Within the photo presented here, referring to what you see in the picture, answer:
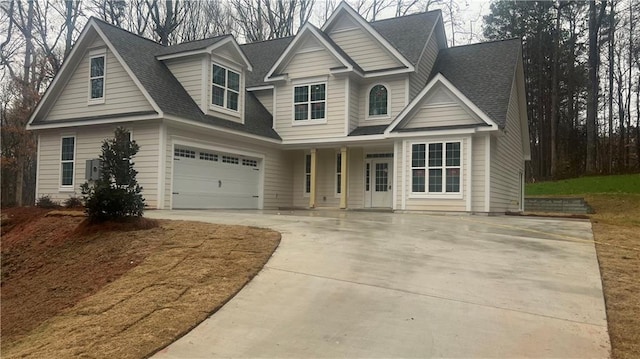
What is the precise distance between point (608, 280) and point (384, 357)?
4.02 metres

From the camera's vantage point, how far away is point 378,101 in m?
20.5

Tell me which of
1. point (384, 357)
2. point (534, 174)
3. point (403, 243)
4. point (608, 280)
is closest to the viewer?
point (384, 357)

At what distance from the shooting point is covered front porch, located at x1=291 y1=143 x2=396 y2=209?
2028cm

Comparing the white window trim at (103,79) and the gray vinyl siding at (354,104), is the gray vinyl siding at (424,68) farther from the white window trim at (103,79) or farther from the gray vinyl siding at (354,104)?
the white window trim at (103,79)

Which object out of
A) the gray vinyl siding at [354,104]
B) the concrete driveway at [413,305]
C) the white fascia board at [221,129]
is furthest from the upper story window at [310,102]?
the concrete driveway at [413,305]

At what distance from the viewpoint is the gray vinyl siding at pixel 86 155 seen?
→ 52.4 feet

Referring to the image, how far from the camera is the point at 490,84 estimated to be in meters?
19.1

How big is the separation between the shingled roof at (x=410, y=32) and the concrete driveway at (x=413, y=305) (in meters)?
12.3

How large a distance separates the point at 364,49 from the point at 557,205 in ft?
39.0

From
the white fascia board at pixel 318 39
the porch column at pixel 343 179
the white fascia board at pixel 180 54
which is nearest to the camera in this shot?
the white fascia board at pixel 180 54

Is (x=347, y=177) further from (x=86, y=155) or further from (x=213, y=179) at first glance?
(x=86, y=155)

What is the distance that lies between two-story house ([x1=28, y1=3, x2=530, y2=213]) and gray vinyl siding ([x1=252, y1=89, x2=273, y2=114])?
7 centimetres

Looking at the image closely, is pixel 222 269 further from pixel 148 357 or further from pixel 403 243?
pixel 403 243

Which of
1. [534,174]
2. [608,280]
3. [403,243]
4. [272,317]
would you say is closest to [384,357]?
[272,317]
